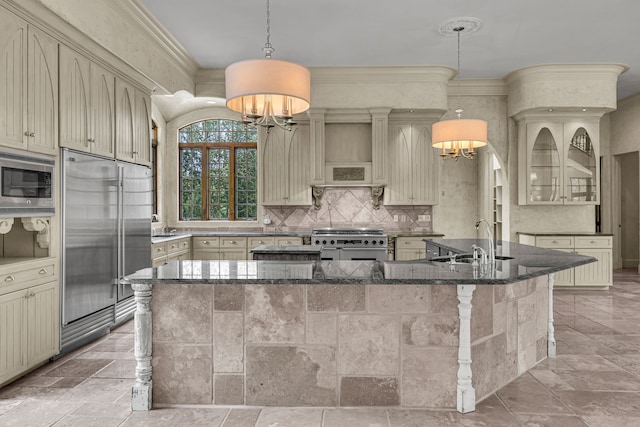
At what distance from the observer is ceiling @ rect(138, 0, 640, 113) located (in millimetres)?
4477

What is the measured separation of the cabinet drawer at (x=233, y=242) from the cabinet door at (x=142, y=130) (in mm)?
1729

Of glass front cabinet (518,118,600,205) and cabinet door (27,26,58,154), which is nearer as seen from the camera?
cabinet door (27,26,58,154)

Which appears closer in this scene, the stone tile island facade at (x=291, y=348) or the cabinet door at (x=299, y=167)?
the stone tile island facade at (x=291, y=348)

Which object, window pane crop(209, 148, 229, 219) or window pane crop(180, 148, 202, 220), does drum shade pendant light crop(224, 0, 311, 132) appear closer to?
window pane crop(209, 148, 229, 219)

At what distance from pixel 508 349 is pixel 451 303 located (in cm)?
74

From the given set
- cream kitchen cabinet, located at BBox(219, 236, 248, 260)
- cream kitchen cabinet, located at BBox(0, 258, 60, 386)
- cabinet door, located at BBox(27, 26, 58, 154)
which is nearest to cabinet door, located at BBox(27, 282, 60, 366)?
cream kitchen cabinet, located at BBox(0, 258, 60, 386)

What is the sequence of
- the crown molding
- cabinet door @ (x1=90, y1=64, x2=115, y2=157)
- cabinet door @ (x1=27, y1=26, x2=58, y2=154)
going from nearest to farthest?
1. cabinet door @ (x1=27, y1=26, x2=58, y2=154)
2. cabinet door @ (x1=90, y1=64, x2=115, y2=157)
3. the crown molding

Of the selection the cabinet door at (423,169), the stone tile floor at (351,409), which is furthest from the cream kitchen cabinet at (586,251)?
the stone tile floor at (351,409)

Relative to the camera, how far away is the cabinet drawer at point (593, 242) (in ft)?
21.4

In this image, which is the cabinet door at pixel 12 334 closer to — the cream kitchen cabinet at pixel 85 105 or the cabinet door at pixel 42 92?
the cabinet door at pixel 42 92

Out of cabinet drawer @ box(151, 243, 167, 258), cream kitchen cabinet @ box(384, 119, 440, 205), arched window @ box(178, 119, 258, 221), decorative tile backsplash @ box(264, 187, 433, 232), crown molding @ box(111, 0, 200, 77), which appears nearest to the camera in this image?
crown molding @ box(111, 0, 200, 77)

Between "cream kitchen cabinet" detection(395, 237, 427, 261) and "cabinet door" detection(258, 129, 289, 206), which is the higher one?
"cabinet door" detection(258, 129, 289, 206)

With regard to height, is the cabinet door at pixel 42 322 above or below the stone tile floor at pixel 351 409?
above

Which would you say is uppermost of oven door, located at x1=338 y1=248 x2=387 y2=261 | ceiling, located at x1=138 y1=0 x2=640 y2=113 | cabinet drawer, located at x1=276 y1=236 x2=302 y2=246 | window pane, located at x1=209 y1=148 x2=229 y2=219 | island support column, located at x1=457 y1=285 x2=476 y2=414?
ceiling, located at x1=138 y1=0 x2=640 y2=113
